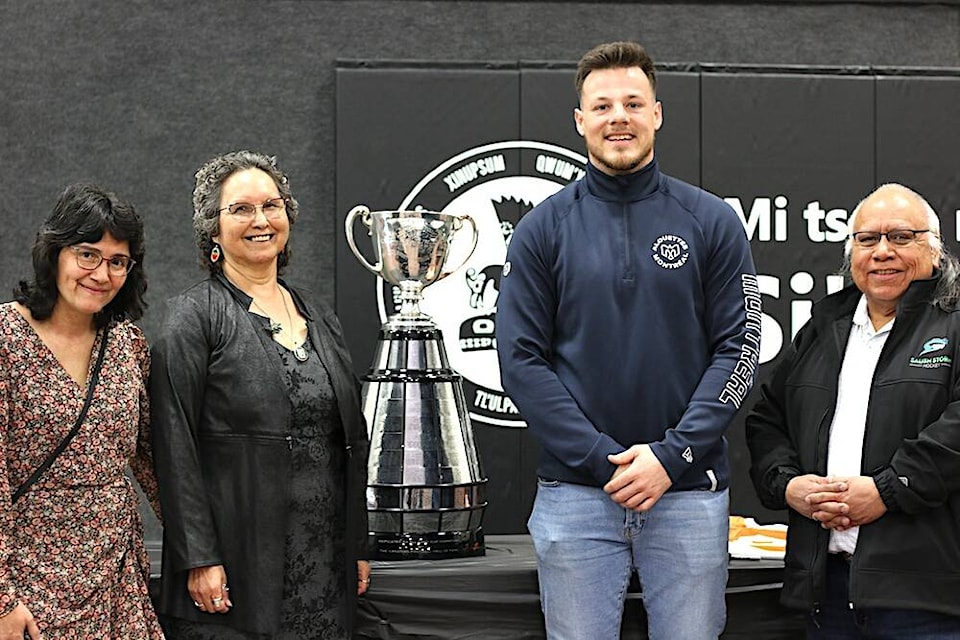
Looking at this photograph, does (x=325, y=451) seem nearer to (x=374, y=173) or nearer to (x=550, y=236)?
(x=550, y=236)

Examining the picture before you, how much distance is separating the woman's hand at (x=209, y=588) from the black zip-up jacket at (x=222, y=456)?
0.02 meters

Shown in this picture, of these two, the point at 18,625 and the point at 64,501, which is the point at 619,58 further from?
the point at 18,625

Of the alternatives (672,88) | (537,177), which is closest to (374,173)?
(537,177)

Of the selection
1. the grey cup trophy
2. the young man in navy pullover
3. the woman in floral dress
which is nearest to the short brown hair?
the young man in navy pullover

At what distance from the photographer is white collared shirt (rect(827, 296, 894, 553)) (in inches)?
88.7

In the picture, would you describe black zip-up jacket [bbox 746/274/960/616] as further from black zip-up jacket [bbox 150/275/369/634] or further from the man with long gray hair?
black zip-up jacket [bbox 150/275/369/634]

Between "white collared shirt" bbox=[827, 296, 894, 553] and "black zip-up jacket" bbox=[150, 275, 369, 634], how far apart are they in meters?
1.04

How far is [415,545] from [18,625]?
83cm

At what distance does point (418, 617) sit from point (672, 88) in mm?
2406

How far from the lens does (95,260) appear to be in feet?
6.63

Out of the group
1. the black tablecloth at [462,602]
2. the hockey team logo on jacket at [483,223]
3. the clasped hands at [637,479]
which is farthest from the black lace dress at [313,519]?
the hockey team logo on jacket at [483,223]

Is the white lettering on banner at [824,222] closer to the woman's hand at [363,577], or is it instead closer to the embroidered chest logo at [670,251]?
the embroidered chest logo at [670,251]

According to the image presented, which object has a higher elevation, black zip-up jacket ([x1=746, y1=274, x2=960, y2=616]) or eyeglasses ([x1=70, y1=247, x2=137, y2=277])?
eyeglasses ([x1=70, y1=247, x2=137, y2=277])

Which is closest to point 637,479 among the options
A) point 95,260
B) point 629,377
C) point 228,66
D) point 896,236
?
point 629,377
